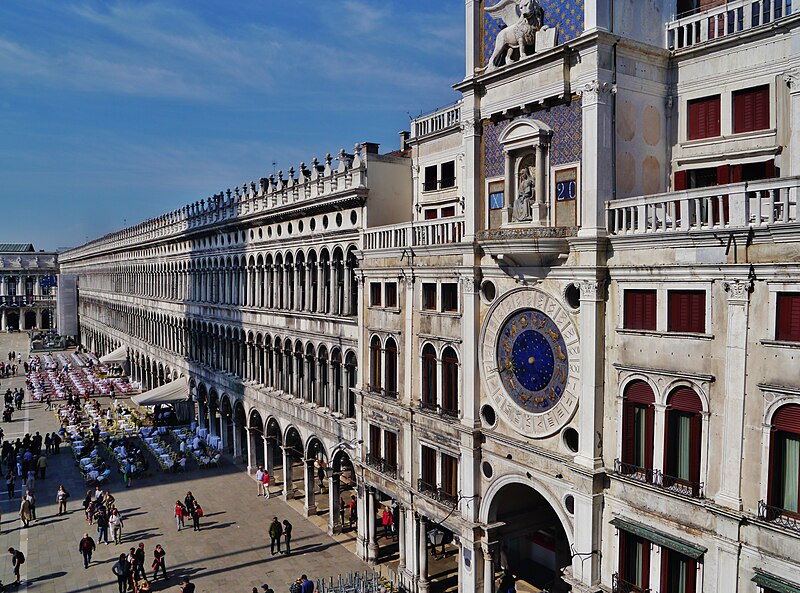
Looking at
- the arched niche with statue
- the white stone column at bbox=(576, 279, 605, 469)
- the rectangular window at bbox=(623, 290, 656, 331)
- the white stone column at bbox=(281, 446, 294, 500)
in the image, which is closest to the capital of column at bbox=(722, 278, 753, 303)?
the rectangular window at bbox=(623, 290, 656, 331)

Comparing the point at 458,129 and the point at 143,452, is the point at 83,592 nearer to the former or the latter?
the point at 143,452

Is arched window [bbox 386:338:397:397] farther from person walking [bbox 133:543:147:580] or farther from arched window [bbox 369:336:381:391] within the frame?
person walking [bbox 133:543:147:580]

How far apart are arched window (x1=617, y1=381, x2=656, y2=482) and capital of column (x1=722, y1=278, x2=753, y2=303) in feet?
10.5

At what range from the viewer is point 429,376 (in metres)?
24.3

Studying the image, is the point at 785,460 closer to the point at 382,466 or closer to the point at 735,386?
the point at 735,386

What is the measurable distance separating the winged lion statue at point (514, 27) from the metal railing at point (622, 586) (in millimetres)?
15173

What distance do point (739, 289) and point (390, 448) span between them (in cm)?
1660

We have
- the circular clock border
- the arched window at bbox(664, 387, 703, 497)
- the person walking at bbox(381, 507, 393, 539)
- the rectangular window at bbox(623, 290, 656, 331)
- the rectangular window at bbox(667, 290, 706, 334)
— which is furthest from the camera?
the person walking at bbox(381, 507, 393, 539)

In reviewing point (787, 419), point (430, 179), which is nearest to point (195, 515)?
point (430, 179)

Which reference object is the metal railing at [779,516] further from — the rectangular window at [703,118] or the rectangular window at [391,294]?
the rectangular window at [391,294]

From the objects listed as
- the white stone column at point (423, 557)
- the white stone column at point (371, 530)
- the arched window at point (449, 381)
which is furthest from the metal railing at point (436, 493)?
the white stone column at point (371, 530)

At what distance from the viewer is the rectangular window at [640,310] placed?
52.3 feet

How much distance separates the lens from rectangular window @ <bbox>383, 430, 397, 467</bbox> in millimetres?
26734

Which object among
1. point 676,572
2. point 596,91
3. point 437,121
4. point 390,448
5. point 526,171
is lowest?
point 390,448
